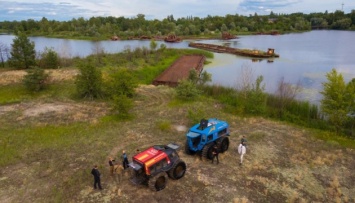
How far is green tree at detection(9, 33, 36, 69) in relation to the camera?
31984mm

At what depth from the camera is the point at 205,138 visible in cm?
1323

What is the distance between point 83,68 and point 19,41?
14.6 meters

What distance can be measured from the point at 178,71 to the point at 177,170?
25.5 m

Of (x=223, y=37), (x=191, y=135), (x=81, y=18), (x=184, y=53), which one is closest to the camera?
(x=191, y=135)

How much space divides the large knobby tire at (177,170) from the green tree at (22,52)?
29312mm

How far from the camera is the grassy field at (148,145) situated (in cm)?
1097

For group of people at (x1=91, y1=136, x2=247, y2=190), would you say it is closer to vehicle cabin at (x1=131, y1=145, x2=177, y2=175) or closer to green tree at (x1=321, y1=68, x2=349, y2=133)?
vehicle cabin at (x1=131, y1=145, x2=177, y2=175)

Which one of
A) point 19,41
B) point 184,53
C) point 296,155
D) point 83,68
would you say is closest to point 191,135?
point 296,155

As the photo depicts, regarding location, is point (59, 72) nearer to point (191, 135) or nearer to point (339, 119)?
point (191, 135)

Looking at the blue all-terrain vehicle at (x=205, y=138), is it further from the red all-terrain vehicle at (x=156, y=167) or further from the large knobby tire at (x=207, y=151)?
the red all-terrain vehicle at (x=156, y=167)

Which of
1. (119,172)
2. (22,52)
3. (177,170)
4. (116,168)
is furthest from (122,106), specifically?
(22,52)

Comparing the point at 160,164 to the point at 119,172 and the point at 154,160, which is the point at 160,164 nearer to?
the point at 154,160

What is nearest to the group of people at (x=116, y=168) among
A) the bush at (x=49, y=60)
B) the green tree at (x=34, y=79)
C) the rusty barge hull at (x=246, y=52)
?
the green tree at (x=34, y=79)

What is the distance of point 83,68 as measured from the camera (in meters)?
23.2
